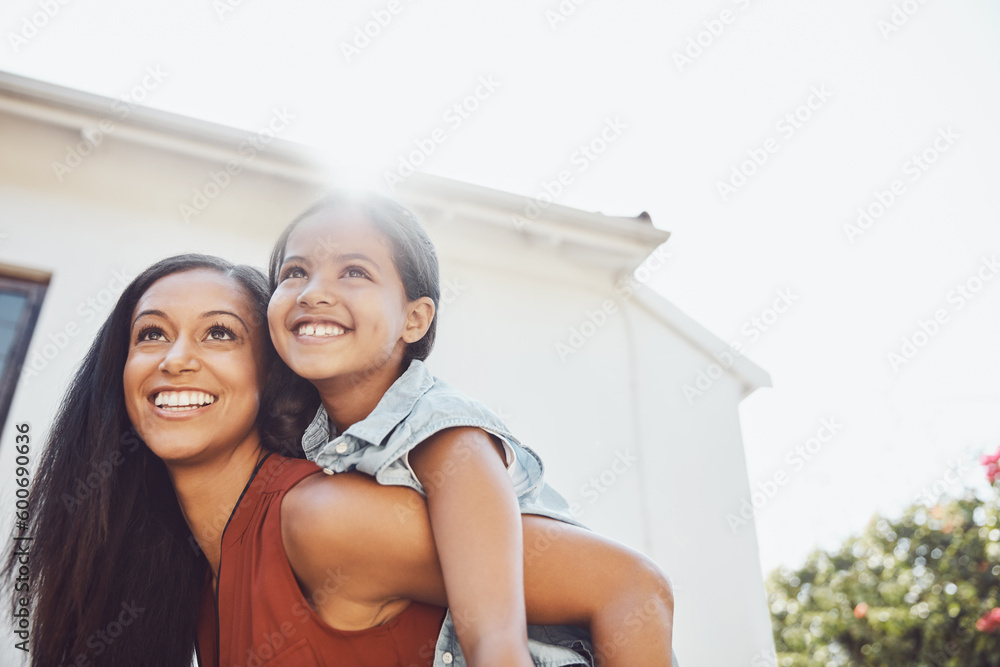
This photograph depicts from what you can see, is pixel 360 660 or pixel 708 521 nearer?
pixel 360 660

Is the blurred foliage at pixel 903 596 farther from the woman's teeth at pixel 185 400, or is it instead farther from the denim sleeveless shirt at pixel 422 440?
the woman's teeth at pixel 185 400

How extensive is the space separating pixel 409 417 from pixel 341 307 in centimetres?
41

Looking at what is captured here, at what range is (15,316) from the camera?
4035 millimetres

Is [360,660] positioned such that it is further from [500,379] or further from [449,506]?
[500,379]

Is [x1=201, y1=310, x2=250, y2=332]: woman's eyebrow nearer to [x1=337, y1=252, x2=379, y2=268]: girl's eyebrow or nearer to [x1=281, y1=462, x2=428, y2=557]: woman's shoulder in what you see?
[x1=337, y1=252, x2=379, y2=268]: girl's eyebrow

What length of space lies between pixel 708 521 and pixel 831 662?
1075cm

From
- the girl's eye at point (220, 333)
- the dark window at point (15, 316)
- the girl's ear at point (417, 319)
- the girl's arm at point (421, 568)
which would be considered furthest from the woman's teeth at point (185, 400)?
the dark window at point (15, 316)

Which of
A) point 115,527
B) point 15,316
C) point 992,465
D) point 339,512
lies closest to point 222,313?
point 115,527

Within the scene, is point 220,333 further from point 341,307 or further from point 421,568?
point 421,568

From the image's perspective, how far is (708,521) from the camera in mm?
5355

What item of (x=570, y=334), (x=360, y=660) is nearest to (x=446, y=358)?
(x=570, y=334)

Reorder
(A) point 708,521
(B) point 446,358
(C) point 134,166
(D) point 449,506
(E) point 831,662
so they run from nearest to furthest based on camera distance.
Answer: (D) point 449,506 → (C) point 134,166 → (B) point 446,358 → (A) point 708,521 → (E) point 831,662

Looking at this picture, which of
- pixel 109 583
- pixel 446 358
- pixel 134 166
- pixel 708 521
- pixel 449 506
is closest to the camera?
pixel 449 506

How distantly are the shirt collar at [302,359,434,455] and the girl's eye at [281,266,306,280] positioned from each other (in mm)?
388
